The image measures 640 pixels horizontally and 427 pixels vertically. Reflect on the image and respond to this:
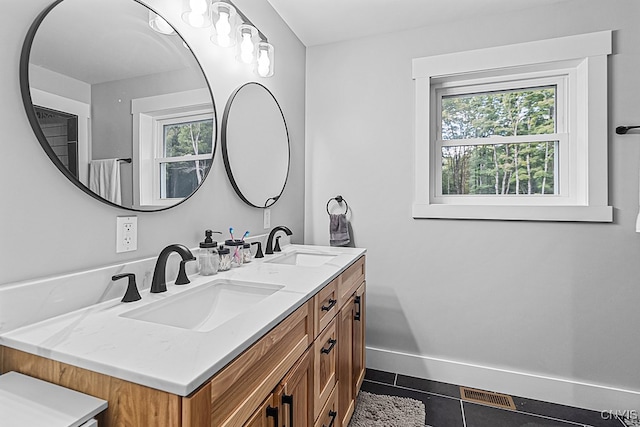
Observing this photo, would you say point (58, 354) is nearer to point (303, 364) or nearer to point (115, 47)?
point (303, 364)

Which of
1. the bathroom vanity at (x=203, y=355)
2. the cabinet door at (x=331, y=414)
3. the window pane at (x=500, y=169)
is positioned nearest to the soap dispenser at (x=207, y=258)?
the bathroom vanity at (x=203, y=355)

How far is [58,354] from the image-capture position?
2.28 feet

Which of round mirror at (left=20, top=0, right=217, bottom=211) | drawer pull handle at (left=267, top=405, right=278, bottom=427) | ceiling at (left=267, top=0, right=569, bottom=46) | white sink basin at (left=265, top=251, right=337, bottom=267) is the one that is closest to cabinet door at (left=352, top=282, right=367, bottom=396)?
white sink basin at (left=265, top=251, right=337, bottom=267)

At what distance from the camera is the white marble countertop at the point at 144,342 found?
629mm

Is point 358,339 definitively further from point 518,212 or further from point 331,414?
point 518,212

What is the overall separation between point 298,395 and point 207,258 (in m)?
0.63

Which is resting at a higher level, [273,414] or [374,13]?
[374,13]

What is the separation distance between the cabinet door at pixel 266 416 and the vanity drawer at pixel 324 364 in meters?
0.33

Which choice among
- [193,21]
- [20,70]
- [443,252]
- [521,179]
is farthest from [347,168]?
[20,70]

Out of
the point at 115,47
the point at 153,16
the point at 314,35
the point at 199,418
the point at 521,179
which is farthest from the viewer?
the point at 314,35

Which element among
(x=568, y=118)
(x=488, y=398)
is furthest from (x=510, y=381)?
(x=568, y=118)

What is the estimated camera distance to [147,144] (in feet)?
3.97

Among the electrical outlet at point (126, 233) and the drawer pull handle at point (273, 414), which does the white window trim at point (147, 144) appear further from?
the drawer pull handle at point (273, 414)

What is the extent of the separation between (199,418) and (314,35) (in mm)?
2400
